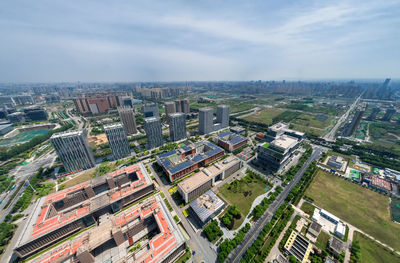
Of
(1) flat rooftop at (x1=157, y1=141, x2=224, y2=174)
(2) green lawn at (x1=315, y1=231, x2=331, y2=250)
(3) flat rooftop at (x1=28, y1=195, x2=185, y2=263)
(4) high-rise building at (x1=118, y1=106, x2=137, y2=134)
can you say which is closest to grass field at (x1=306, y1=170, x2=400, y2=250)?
(2) green lawn at (x1=315, y1=231, x2=331, y2=250)

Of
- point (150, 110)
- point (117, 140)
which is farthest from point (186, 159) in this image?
point (150, 110)

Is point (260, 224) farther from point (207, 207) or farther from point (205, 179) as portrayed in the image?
point (205, 179)

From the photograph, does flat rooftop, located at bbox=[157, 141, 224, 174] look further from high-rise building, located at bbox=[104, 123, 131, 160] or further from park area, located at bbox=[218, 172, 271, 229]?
high-rise building, located at bbox=[104, 123, 131, 160]

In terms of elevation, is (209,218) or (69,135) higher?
(69,135)

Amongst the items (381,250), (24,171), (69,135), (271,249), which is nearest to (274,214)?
(271,249)

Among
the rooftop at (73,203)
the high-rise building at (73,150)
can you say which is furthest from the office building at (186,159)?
the high-rise building at (73,150)

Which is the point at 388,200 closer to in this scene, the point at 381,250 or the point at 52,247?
the point at 381,250
